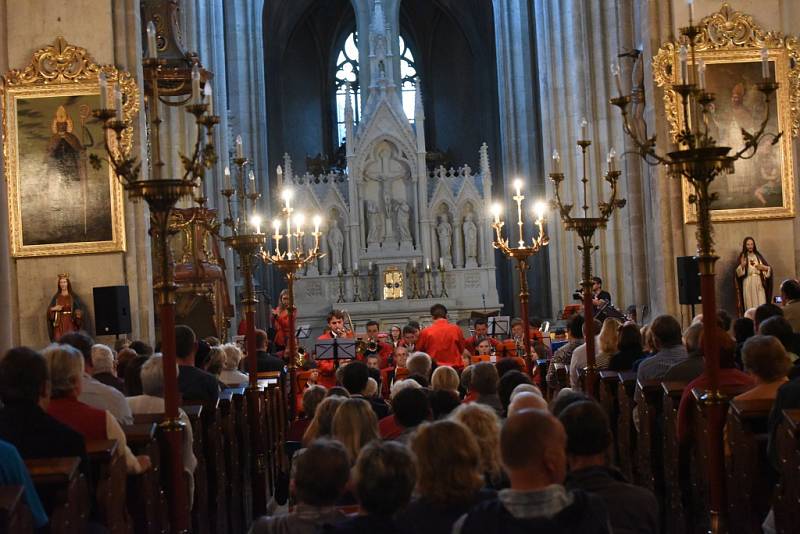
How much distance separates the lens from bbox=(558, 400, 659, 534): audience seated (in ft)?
14.2

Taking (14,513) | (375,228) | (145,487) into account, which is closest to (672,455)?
(145,487)

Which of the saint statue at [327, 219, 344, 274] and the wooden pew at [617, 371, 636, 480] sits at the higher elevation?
the saint statue at [327, 219, 344, 274]

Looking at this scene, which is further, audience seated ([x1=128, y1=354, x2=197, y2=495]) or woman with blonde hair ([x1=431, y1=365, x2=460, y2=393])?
woman with blonde hair ([x1=431, y1=365, x2=460, y2=393])

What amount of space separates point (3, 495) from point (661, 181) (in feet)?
38.7

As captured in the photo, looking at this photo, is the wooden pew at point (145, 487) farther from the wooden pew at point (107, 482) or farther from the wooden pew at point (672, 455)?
the wooden pew at point (672, 455)

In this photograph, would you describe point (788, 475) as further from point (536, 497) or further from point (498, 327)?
point (498, 327)

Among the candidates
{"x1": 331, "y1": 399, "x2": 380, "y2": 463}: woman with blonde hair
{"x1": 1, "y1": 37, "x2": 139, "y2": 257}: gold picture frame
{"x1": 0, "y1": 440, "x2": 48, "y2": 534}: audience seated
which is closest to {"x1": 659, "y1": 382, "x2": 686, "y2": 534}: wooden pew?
{"x1": 331, "y1": 399, "x2": 380, "y2": 463}: woman with blonde hair

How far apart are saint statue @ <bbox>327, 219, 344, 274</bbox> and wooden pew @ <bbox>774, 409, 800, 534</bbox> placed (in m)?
24.3

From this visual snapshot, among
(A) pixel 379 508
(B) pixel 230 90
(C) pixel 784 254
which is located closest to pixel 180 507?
(A) pixel 379 508

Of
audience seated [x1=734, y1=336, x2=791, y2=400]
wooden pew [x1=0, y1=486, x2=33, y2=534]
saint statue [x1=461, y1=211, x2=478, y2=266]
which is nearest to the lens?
wooden pew [x1=0, y1=486, x2=33, y2=534]

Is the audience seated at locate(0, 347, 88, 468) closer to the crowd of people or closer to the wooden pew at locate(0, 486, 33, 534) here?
the crowd of people

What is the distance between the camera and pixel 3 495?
14.5 ft

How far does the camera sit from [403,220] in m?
29.8

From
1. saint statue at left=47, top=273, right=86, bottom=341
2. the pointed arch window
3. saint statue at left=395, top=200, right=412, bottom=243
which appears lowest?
saint statue at left=47, top=273, right=86, bottom=341
